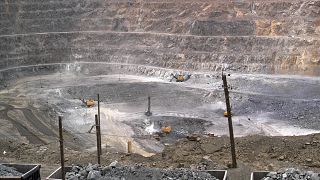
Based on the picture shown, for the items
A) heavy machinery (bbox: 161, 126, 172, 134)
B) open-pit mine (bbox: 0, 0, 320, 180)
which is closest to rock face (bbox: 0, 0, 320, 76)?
open-pit mine (bbox: 0, 0, 320, 180)

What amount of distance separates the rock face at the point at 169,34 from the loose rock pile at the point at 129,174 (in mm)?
31321

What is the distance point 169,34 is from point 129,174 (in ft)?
121

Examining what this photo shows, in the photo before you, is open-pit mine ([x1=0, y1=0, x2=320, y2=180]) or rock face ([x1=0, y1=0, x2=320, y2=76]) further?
rock face ([x1=0, y1=0, x2=320, y2=76])

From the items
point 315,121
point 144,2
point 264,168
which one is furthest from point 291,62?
point 264,168

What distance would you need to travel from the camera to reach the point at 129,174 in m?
14.5

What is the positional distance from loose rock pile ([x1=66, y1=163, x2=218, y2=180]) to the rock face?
3132 centimetres

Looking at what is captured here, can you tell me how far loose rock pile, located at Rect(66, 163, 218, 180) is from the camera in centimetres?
1401

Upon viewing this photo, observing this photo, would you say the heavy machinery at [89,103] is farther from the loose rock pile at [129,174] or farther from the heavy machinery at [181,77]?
the loose rock pile at [129,174]

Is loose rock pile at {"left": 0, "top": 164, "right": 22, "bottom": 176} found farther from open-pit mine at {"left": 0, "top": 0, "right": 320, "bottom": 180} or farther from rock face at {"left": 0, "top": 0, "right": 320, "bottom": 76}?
rock face at {"left": 0, "top": 0, "right": 320, "bottom": 76}

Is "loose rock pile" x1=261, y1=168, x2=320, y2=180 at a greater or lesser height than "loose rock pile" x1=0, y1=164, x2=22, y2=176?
greater

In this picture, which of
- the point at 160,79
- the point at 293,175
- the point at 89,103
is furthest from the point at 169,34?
the point at 293,175

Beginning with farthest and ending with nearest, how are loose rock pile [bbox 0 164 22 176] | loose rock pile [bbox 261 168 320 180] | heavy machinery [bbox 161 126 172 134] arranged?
heavy machinery [bbox 161 126 172 134], loose rock pile [bbox 0 164 22 176], loose rock pile [bbox 261 168 320 180]

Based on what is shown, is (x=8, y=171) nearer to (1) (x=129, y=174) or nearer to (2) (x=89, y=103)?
(1) (x=129, y=174)

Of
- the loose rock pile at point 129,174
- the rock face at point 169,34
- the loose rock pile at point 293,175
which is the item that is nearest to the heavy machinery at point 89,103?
the rock face at point 169,34
